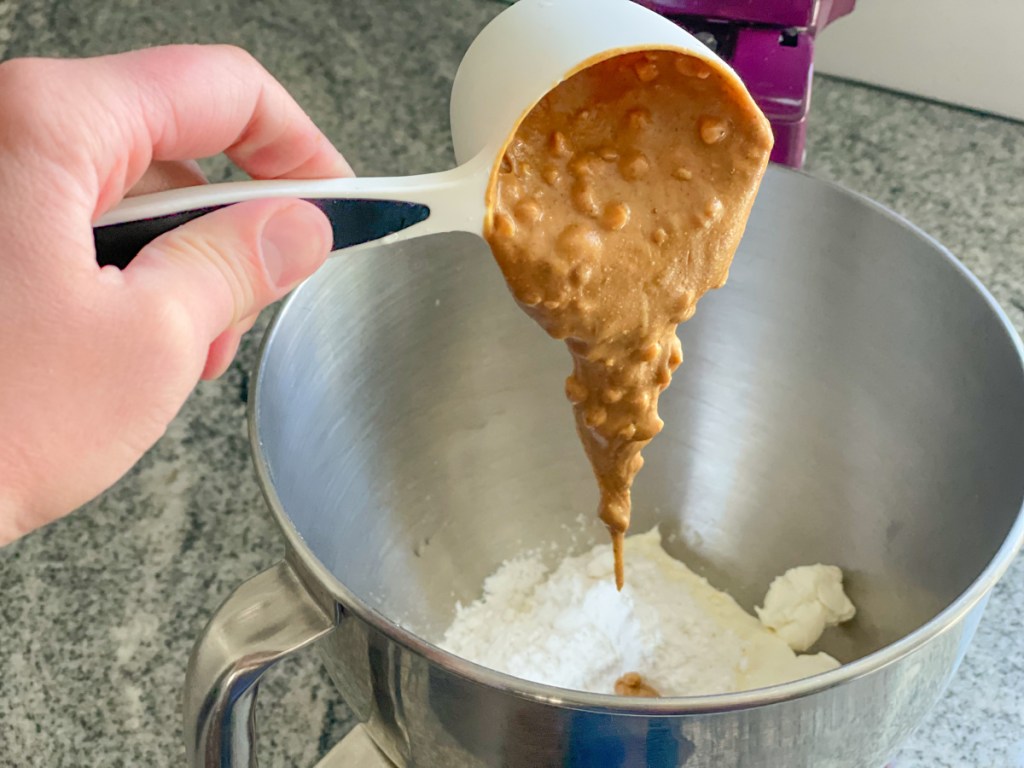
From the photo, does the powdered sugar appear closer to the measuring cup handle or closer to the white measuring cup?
the measuring cup handle

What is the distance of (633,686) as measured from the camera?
28.2 inches

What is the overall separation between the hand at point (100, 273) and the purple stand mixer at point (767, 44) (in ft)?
1.26

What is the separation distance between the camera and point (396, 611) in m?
0.73

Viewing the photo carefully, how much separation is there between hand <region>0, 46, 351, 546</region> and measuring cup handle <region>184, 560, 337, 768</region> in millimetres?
95

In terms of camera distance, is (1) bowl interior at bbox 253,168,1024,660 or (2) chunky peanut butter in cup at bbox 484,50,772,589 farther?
(1) bowl interior at bbox 253,168,1024,660

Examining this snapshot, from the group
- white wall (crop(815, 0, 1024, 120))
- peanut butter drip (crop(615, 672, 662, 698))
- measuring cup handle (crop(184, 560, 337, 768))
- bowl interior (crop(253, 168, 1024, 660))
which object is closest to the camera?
measuring cup handle (crop(184, 560, 337, 768))

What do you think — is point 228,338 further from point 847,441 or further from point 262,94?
point 847,441

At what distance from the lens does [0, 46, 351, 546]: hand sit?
1.23ft

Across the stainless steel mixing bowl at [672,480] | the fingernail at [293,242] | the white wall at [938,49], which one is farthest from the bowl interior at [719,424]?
the white wall at [938,49]

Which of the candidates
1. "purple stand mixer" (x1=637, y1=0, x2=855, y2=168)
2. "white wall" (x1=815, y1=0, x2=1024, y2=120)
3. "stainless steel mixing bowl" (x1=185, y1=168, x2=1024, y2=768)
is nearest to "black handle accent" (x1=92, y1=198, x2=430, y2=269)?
"stainless steel mixing bowl" (x1=185, y1=168, x2=1024, y2=768)

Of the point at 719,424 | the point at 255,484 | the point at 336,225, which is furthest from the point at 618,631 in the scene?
the point at 336,225

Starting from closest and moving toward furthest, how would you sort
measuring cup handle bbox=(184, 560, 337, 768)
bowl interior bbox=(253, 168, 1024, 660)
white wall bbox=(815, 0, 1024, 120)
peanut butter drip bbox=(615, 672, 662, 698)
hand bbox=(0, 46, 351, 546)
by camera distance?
hand bbox=(0, 46, 351, 546) < measuring cup handle bbox=(184, 560, 337, 768) < bowl interior bbox=(253, 168, 1024, 660) < peanut butter drip bbox=(615, 672, 662, 698) < white wall bbox=(815, 0, 1024, 120)

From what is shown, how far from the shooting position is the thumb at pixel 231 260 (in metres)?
0.40

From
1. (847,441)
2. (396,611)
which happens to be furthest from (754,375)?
(396,611)
